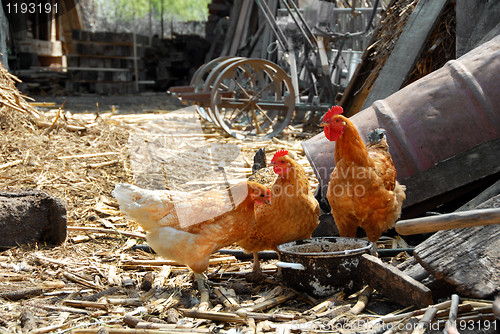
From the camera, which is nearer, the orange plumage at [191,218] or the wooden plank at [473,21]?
the orange plumage at [191,218]

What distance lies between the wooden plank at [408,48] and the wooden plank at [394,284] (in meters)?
2.50

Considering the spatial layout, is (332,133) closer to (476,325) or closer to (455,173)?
(455,173)

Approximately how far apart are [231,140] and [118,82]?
8.16 metres

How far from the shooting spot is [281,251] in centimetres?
262

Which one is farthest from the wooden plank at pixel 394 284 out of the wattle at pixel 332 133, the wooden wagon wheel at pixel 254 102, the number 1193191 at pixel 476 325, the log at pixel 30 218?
the wooden wagon wheel at pixel 254 102

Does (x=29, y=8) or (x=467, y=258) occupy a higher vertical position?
(x=29, y=8)

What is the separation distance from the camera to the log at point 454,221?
4.88 ft

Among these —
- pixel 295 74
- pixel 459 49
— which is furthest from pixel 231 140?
pixel 459 49

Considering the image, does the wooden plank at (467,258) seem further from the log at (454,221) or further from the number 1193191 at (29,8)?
the number 1193191 at (29,8)

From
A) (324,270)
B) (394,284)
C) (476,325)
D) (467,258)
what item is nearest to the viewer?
(476,325)

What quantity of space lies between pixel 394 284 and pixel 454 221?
0.88m

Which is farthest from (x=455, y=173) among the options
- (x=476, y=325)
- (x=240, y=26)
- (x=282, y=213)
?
(x=240, y=26)

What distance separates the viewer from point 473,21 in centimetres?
419

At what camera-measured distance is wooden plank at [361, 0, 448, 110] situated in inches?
175
